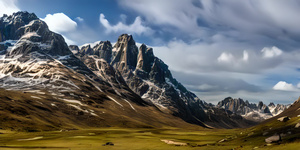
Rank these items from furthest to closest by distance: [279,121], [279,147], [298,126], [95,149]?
1. [279,121]
2. [95,149]
3. [298,126]
4. [279,147]

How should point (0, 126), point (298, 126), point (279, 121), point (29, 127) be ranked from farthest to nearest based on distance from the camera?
1. point (29, 127)
2. point (0, 126)
3. point (279, 121)
4. point (298, 126)

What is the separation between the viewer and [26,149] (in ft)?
212

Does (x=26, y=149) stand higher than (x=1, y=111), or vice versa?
(x=1, y=111)

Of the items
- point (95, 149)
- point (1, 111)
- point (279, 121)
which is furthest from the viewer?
point (1, 111)

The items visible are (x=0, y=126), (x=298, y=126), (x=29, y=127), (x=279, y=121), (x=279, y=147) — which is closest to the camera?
(x=279, y=147)

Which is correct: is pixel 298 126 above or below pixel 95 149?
above

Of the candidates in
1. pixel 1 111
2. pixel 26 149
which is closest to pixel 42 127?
pixel 1 111

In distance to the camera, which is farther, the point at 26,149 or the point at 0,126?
the point at 0,126

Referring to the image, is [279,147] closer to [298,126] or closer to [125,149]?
[298,126]

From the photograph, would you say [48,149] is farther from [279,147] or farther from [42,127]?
[42,127]

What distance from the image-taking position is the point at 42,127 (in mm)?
182125

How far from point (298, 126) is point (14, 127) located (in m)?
165

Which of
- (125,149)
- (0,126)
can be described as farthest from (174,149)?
(0,126)

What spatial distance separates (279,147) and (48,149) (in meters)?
54.1
